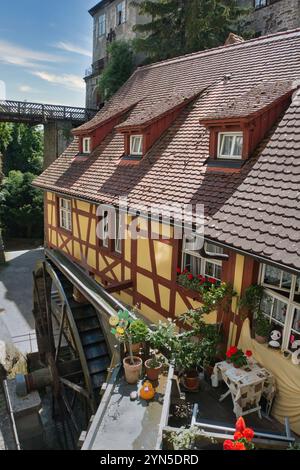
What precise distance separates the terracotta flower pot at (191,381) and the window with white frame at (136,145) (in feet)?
17.7

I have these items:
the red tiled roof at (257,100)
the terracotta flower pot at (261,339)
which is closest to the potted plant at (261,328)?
the terracotta flower pot at (261,339)

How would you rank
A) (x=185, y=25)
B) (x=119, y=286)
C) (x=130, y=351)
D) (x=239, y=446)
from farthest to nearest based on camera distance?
(x=185, y=25) → (x=119, y=286) → (x=130, y=351) → (x=239, y=446)

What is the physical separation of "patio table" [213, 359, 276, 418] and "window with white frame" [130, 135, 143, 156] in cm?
561

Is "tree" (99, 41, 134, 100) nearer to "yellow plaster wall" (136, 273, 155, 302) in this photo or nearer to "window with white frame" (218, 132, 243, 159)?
"window with white frame" (218, 132, 243, 159)

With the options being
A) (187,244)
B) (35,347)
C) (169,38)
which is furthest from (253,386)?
(169,38)

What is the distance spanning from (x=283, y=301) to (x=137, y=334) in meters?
1.96

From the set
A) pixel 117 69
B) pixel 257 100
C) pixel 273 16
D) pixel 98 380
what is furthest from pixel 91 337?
pixel 273 16

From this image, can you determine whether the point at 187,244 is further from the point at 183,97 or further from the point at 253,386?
the point at 183,97

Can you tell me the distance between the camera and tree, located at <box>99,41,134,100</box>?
22422mm

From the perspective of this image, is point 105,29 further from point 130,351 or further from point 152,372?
point 152,372

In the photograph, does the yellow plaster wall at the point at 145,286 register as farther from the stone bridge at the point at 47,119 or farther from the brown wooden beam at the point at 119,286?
the stone bridge at the point at 47,119

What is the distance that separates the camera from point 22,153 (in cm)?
3381

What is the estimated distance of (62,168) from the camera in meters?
11.5

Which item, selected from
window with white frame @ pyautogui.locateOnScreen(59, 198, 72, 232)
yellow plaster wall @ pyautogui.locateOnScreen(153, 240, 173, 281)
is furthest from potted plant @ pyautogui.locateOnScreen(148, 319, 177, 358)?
window with white frame @ pyautogui.locateOnScreen(59, 198, 72, 232)
